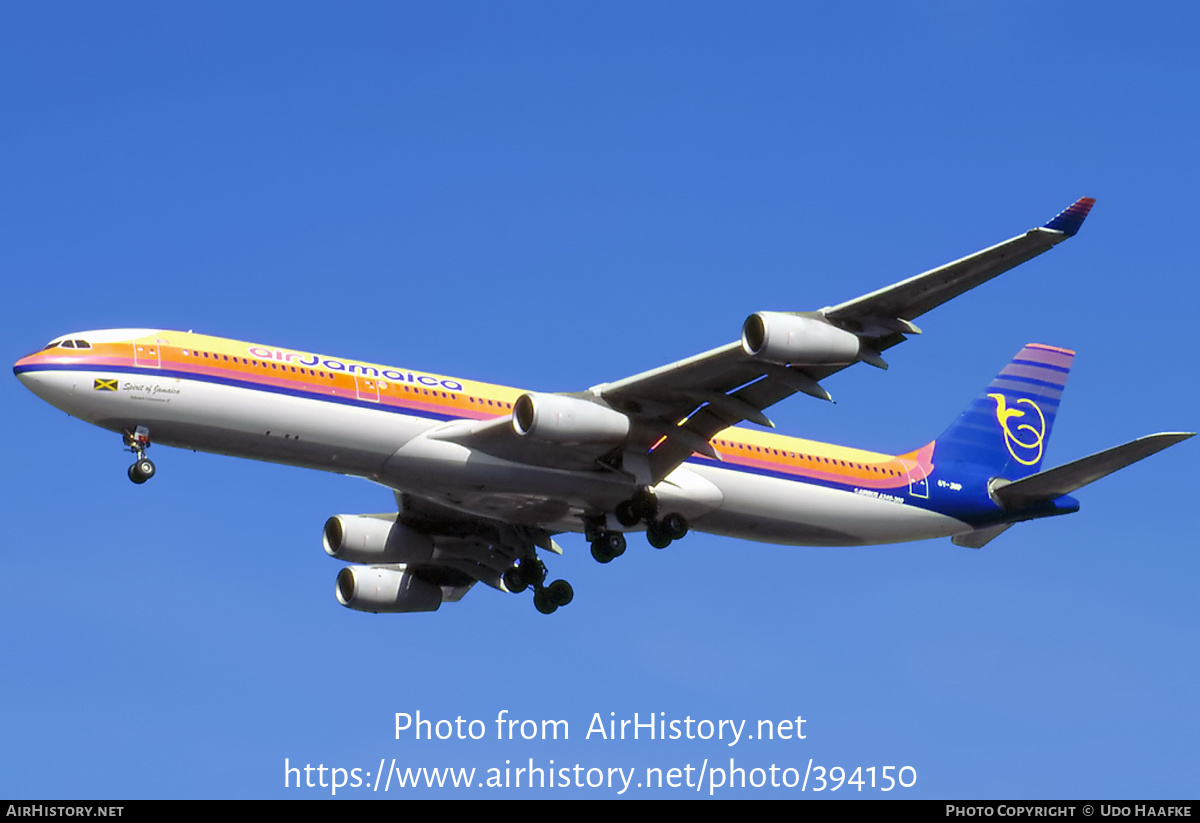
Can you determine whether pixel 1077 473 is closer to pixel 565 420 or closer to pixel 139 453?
pixel 565 420

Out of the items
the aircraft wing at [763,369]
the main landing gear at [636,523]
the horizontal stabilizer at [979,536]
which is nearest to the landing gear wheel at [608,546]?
the main landing gear at [636,523]

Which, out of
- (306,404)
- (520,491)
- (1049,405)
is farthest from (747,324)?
(1049,405)

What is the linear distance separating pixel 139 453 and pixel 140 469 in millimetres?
365

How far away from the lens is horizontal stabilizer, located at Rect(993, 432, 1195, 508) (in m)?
39.6

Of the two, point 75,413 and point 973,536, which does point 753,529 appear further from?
point 75,413

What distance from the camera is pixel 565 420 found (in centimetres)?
3800

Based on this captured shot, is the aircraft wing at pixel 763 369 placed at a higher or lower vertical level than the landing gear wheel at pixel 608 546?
higher

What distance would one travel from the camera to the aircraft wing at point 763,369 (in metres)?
33.9

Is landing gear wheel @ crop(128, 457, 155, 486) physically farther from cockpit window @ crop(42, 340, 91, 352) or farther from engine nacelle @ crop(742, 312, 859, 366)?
engine nacelle @ crop(742, 312, 859, 366)

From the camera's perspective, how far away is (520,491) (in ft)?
131

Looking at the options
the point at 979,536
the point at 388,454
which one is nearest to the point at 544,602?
the point at 388,454

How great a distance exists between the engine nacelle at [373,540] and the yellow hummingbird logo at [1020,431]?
17.6m

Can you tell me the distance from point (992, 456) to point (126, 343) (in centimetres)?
2504

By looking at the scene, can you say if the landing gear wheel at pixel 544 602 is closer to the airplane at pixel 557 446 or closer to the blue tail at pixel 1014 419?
the airplane at pixel 557 446
